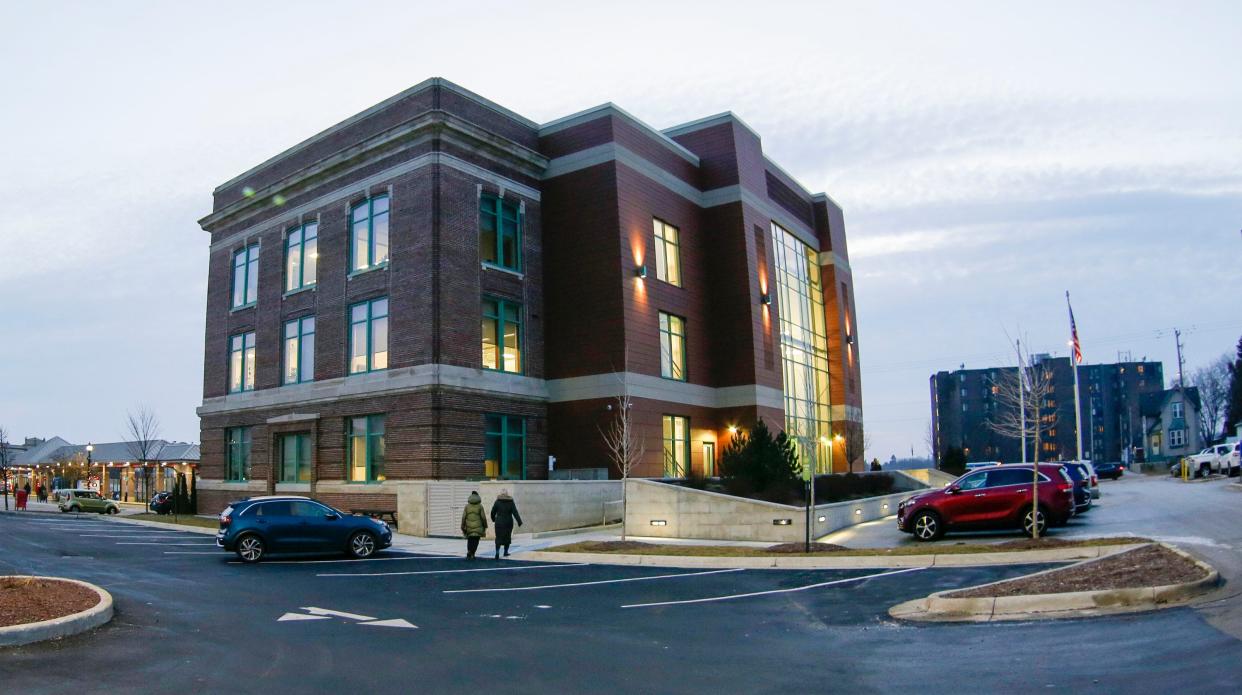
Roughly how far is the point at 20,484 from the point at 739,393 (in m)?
93.4

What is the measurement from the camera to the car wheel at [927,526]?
856 inches

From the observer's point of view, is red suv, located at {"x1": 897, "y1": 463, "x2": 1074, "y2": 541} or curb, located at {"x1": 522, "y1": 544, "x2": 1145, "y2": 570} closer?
curb, located at {"x1": 522, "y1": 544, "x2": 1145, "y2": 570}

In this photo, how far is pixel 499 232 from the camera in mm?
34500

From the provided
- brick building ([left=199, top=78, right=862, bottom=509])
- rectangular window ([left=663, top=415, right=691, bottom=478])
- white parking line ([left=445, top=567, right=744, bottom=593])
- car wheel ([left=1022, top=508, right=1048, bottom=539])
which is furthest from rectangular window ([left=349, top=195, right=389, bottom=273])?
car wheel ([left=1022, top=508, right=1048, bottom=539])

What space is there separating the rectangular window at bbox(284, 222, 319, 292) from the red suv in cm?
2537

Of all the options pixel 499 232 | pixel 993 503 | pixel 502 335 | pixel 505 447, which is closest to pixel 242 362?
pixel 502 335

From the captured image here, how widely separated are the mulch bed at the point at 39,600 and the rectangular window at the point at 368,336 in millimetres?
19685

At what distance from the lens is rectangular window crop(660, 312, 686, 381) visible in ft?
121

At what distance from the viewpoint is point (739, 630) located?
11273mm

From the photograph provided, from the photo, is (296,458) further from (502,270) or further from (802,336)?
(802,336)

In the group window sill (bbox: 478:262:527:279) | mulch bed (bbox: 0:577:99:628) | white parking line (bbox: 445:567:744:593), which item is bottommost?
white parking line (bbox: 445:567:744:593)

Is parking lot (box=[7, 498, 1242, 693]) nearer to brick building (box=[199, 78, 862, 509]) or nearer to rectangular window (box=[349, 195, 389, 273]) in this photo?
brick building (box=[199, 78, 862, 509])

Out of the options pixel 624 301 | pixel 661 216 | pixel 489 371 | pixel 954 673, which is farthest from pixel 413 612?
pixel 661 216

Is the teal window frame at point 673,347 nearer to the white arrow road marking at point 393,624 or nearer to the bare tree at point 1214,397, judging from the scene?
the white arrow road marking at point 393,624
